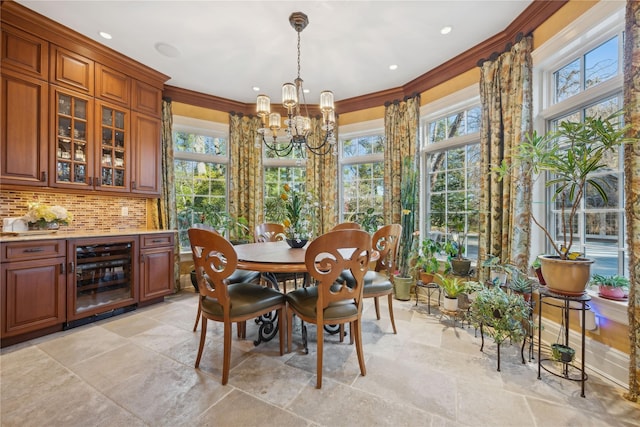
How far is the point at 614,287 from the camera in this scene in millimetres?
1756

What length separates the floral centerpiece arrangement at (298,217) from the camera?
2477mm

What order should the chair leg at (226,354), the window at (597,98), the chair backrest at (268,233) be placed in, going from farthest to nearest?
1. the chair backrest at (268,233)
2. the window at (597,98)
3. the chair leg at (226,354)

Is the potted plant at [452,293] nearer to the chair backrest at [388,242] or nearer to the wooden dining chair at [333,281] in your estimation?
the chair backrest at [388,242]

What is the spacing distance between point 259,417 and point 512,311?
1.86 metres

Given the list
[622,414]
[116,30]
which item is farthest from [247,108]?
[622,414]

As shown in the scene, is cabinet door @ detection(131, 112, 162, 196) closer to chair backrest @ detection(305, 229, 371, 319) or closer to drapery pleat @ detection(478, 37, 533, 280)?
chair backrest @ detection(305, 229, 371, 319)

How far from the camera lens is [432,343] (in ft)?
7.30

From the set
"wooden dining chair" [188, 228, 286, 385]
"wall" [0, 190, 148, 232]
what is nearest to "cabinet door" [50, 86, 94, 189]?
"wall" [0, 190, 148, 232]

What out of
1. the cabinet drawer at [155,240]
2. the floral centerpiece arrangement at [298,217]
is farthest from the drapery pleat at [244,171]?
the cabinet drawer at [155,240]

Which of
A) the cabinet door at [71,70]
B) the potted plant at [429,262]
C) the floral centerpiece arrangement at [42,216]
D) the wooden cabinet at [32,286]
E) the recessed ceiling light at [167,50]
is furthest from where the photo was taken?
the potted plant at [429,262]

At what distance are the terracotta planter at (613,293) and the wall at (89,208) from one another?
186 inches

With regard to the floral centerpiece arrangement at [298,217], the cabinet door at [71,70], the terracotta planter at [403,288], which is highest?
the cabinet door at [71,70]

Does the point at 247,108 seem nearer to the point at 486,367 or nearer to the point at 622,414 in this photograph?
the point at 486,367

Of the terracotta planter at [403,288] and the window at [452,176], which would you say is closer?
the window at [452,176]
